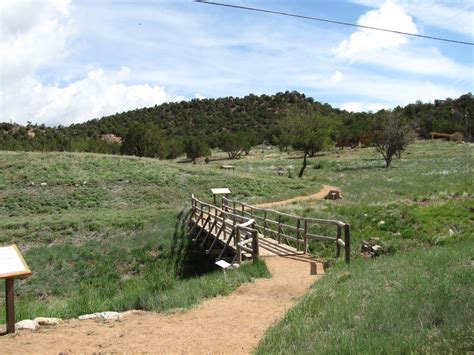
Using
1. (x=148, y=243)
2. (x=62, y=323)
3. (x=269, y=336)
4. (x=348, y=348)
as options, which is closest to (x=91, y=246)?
(x=148, y=243)

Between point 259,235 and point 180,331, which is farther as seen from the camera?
point 259,235

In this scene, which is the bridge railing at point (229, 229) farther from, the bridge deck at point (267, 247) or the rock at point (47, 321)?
the rock at point (47, 321)

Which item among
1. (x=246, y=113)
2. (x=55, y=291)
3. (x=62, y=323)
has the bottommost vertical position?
(x=55, y=291)

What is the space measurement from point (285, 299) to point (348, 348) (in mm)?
4327

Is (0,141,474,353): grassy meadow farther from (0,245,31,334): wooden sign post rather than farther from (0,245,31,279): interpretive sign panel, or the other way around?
(0,245,31,279): interpretive sign panel

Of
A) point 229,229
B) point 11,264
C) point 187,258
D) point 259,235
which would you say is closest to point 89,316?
point 11,264

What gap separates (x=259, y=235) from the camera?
19.5 metres

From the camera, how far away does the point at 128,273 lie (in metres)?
19.8

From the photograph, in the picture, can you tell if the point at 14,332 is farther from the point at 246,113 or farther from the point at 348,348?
the point at 246,113

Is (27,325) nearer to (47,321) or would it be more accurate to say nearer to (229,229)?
(47,321)

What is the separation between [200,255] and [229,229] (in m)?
2.05

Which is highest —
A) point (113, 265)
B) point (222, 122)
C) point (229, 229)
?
point (222, 122)

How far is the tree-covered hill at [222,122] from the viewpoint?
91.4 meters

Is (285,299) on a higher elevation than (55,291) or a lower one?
higher
